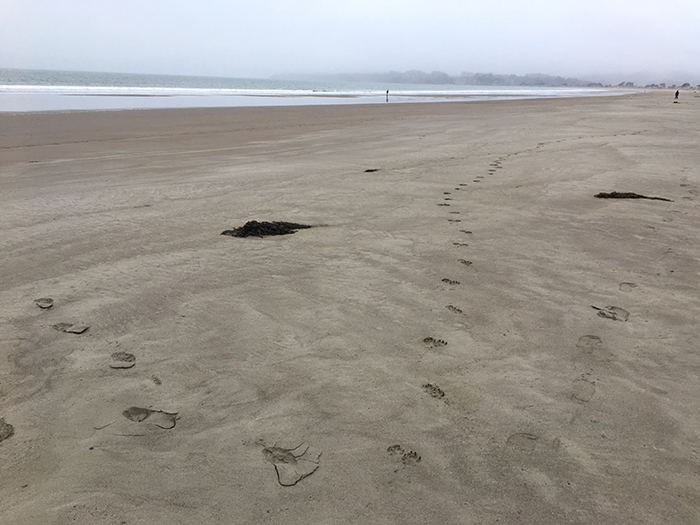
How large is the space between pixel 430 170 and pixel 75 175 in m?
5.31

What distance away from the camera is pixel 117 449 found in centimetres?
189

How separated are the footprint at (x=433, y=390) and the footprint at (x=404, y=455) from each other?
0.38m

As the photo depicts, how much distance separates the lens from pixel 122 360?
8.08 ft

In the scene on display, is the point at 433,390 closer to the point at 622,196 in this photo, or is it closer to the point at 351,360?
the point at 351,360

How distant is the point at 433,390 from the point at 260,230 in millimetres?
2632

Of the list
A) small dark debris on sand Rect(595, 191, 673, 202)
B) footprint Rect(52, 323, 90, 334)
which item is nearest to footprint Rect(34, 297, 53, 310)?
footprint Rect(52, 323, 90, 334)

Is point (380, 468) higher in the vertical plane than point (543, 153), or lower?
lower

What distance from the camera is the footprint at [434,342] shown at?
2.64 meters

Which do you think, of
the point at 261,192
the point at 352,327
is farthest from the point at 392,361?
the point at 261,192

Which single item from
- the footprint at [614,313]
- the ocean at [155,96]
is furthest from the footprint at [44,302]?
the ocean at [155,96]

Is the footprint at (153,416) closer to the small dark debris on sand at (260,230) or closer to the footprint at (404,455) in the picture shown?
the footprint at (404,455)

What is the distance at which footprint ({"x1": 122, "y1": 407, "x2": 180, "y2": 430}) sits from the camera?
2.04 metres

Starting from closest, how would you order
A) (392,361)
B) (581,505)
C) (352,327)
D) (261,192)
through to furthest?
(581,505)
(392,361)
(352,327)
(261,192)

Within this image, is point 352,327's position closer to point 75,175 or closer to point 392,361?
point 392,361
